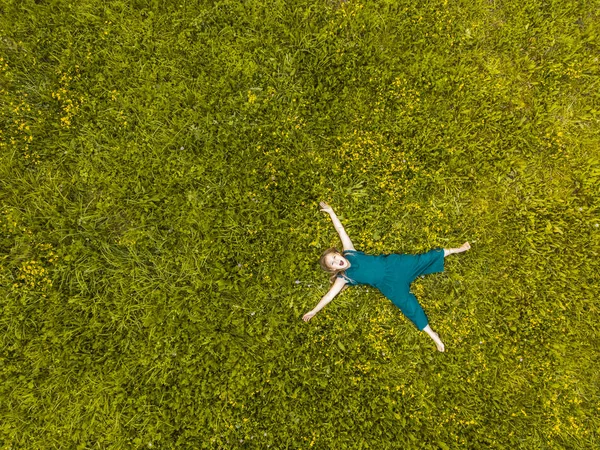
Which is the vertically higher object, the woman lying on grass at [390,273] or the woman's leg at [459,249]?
the woman lying on grass at [390,273]

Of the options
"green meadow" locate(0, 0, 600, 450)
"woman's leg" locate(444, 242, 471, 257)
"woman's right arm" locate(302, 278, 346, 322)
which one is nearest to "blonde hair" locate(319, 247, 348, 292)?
"woman's right arm" locate(302, 278, 346, 322)

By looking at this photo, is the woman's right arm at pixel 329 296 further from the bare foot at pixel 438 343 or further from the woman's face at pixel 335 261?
the bare foot at pixel 438 343

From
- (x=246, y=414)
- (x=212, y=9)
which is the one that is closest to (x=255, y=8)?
(x=212, y=9)

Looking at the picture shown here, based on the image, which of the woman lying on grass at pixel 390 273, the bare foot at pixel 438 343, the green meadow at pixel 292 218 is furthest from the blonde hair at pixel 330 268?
the bare foot at pixel 438 343

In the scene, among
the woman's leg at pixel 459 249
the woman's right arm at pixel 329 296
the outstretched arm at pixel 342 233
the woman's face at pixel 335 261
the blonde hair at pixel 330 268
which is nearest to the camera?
the woman's face at pixel 335 261


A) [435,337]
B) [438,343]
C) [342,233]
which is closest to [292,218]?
[342,233]

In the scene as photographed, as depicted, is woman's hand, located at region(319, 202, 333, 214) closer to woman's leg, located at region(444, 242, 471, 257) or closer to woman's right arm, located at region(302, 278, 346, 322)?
woman's right arm, located at region(302, 278, 346, 322)
